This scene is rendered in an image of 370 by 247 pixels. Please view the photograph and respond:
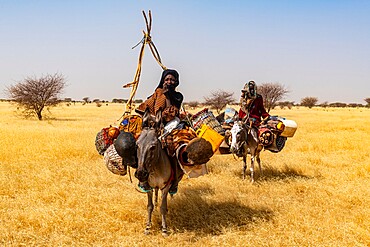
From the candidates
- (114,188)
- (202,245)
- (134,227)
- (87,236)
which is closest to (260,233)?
(202,245)

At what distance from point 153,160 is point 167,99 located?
60.8 inches

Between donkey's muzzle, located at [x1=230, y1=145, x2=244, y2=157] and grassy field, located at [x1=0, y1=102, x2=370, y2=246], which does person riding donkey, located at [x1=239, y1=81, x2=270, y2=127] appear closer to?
donkey's muzzle, located at [x1=230, y1=145, x2=244, y2=157]

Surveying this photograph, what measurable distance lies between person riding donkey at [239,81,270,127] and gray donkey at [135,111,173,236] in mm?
4955

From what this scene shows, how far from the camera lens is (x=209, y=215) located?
711 cm

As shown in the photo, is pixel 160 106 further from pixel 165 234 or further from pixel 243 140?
pixel 243 140

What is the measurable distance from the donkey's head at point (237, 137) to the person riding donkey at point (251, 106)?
2.39 feet

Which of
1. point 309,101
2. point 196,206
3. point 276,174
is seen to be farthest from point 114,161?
point 309,101

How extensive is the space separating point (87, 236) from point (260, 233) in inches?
129

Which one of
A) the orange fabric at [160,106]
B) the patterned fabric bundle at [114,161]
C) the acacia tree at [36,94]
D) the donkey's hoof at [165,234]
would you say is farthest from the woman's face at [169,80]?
the acacia tree at [36,94]

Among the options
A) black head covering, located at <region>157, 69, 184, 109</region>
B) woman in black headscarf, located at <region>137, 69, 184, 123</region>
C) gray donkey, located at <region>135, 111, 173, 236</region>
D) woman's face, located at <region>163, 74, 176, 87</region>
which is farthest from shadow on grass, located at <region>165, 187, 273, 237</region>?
woman's face, located at <region>163, 74, 176, 87</region>

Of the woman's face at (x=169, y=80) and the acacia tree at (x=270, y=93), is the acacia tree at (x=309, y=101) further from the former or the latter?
the woman's face at (x=169, y=80)

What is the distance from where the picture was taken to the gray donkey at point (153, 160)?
4934 mm

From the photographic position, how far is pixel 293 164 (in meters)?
11.9

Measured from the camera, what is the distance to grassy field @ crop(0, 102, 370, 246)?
19.1ft
